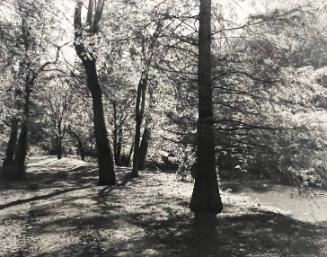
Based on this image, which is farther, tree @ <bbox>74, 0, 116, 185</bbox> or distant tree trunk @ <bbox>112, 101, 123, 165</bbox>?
distant tree trunk @ <bbox>112, 101, 123, 165</bbox>

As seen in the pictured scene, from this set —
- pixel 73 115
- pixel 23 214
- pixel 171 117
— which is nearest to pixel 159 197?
pixel 171 117

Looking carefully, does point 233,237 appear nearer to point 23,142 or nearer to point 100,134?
point 100,134

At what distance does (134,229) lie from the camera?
13359mm

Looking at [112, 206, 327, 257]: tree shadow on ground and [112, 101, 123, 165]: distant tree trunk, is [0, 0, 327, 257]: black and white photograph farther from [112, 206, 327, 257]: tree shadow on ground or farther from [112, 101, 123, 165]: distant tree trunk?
[112, 101, 123, 165]: distant tree trunk

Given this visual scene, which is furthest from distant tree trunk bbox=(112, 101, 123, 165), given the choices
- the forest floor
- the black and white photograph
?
the black and white photograph

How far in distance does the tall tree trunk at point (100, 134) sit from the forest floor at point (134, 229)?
8.16 ft

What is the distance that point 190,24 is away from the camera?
17438 mm

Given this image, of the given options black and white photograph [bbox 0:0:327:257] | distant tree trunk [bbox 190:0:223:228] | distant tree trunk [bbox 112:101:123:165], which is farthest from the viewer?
distant tree trunk [bbox 112:101:123:165]

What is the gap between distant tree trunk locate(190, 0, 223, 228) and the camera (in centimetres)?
1606

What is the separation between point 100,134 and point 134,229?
10715 millimetres

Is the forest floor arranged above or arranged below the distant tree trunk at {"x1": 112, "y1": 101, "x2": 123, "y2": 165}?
below

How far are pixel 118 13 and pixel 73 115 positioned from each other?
42.8m

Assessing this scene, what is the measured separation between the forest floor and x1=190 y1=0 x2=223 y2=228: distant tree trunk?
0.57 m

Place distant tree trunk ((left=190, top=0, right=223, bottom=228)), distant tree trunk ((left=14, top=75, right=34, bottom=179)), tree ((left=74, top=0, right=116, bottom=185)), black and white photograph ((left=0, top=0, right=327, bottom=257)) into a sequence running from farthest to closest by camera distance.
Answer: distant tree trunk ((left=14, top=75, right=34, bottom=179)) → tree ((left=74, top=0, right=116, bottom=185)) → distant tree trunk ((left=190, top=0, right=223, bottom=228)) → black and white photograph ((left=0, top=0, right=327, bottom=257))
